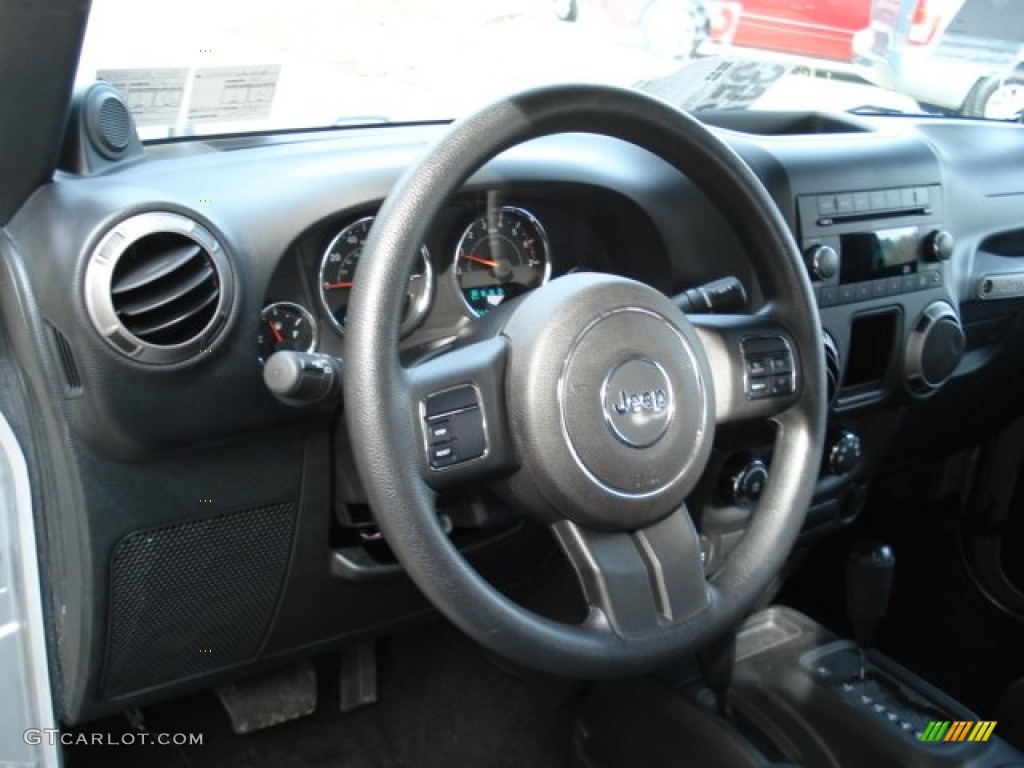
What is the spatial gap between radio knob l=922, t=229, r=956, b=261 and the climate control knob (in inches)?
14.1

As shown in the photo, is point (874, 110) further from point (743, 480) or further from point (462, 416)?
point (462, 416)

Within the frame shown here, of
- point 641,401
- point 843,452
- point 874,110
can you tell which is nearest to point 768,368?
point 641,401

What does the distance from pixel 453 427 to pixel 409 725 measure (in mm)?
1221

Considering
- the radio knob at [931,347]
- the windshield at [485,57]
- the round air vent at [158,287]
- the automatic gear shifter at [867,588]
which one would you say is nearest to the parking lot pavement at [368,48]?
the windshield at [485,57]

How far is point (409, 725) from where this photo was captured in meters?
2.18

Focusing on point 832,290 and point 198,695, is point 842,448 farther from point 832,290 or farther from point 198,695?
point 198,695

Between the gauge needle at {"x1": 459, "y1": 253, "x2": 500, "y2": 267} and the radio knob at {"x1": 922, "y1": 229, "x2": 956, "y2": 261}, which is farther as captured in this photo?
the radio knob at {"x1": 922, "y1": 229, "x2": 956, "y2": 261}

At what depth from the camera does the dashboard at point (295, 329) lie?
1.27m

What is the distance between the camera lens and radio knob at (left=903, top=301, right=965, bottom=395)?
6.56ft

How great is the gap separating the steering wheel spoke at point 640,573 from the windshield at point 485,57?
1.62 ft

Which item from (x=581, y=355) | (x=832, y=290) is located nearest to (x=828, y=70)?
(x=832, y=290)

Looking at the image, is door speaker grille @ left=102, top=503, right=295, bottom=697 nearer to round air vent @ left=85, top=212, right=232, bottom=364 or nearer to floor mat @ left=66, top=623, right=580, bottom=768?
round air vent @ left=85, top=212, right=232, bottom=364

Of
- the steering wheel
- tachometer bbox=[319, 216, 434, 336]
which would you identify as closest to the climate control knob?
the steering wheel

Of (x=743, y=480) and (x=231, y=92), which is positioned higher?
(x=231, y=92)
